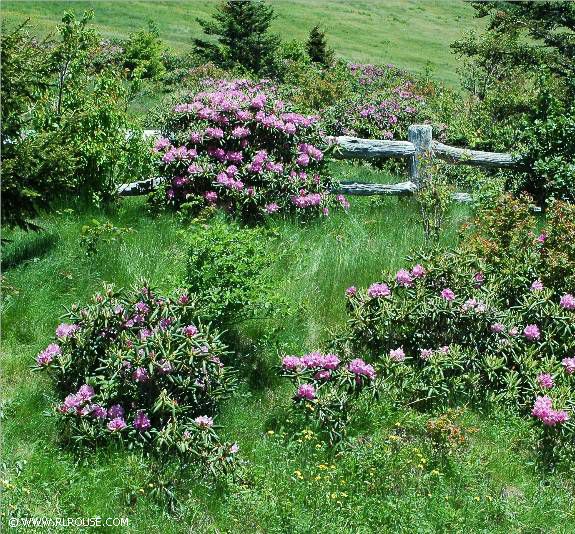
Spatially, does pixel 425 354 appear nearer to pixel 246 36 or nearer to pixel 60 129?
pixel 60 129

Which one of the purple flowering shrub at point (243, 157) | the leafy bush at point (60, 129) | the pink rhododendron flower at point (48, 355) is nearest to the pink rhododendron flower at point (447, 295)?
the pink rhododendron flower at point (48, 355)

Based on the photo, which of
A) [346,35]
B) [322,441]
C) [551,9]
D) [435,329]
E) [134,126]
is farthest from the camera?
[346,35]

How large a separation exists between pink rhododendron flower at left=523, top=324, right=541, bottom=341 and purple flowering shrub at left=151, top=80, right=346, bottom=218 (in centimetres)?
326

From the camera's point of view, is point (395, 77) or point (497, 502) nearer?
point (497, 502)

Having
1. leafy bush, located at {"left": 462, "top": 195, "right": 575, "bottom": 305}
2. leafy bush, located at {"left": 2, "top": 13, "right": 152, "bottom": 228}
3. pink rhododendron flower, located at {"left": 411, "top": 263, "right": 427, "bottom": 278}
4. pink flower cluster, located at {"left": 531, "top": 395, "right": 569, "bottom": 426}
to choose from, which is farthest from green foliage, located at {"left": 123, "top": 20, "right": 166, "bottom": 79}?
pink flower cluster, located at {"left": 531, "top": 395, "right": 569, "bottom": 426}

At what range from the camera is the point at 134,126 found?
8414 mm

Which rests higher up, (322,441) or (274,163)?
(274,163)

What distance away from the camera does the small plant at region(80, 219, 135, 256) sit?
664 cm

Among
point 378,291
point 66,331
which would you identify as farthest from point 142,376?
point 378,291

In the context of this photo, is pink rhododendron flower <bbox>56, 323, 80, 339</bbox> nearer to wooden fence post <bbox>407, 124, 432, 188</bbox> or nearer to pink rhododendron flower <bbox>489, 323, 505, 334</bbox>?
pink rhododendron flower <bbox>489, 323, 505, 334</bbox>

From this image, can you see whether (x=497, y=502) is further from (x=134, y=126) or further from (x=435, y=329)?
(x=134, y=126)

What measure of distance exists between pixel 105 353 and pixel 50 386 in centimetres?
51

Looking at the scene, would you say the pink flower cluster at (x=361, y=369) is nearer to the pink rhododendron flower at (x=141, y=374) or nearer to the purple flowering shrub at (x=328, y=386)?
the purple flowering shrub at (x=328, y=386)

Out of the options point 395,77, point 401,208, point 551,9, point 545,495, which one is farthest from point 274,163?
point 395,77
